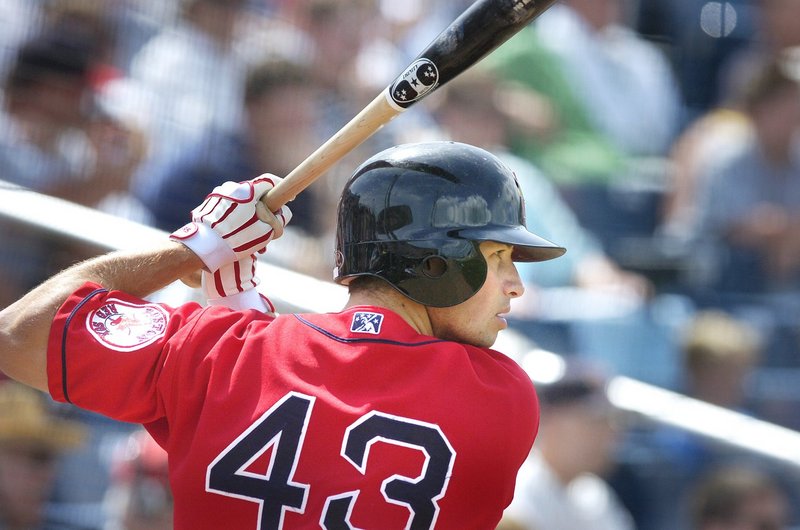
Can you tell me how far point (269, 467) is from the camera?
7.14ft

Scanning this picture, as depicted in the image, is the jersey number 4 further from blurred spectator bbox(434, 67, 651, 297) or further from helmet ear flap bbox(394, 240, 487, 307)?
blurred spectator bbox(434, 67, 651, 297)

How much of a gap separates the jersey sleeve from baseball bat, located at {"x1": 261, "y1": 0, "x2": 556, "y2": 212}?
0.50m

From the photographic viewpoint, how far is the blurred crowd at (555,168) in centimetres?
425

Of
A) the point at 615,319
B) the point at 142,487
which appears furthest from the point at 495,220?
the point at 615,319

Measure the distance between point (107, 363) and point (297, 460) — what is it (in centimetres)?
43

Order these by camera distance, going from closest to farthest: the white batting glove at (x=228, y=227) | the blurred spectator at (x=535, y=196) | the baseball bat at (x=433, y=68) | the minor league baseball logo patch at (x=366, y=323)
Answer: the minor league baseball logo patch at (x=366, y=323)
the baseball bat at (x=433, y=68)
the white batting glove at (x=228, y=227)
the blurred spectator at (x=535, y=196)

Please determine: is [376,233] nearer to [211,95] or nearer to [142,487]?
→ [142,487]

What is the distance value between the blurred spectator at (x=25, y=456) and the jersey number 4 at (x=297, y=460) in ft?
6.33

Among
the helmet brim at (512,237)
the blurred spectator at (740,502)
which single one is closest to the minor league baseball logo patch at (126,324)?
the helmet brim at (512,237)

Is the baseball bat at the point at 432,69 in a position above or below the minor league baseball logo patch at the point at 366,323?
above

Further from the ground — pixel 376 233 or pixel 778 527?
pixel 376 233

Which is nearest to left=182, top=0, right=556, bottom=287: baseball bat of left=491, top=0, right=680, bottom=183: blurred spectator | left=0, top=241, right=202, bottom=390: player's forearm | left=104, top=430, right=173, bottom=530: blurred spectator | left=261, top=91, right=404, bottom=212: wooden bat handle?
left=261, top=91, right=404, bottom=212: wooden bat handle

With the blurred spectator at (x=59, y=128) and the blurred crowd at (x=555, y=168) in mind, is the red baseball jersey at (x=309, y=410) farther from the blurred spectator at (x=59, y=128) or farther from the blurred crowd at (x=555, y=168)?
the blurred spectator at (x=59, y=128)

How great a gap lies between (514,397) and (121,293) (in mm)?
840
